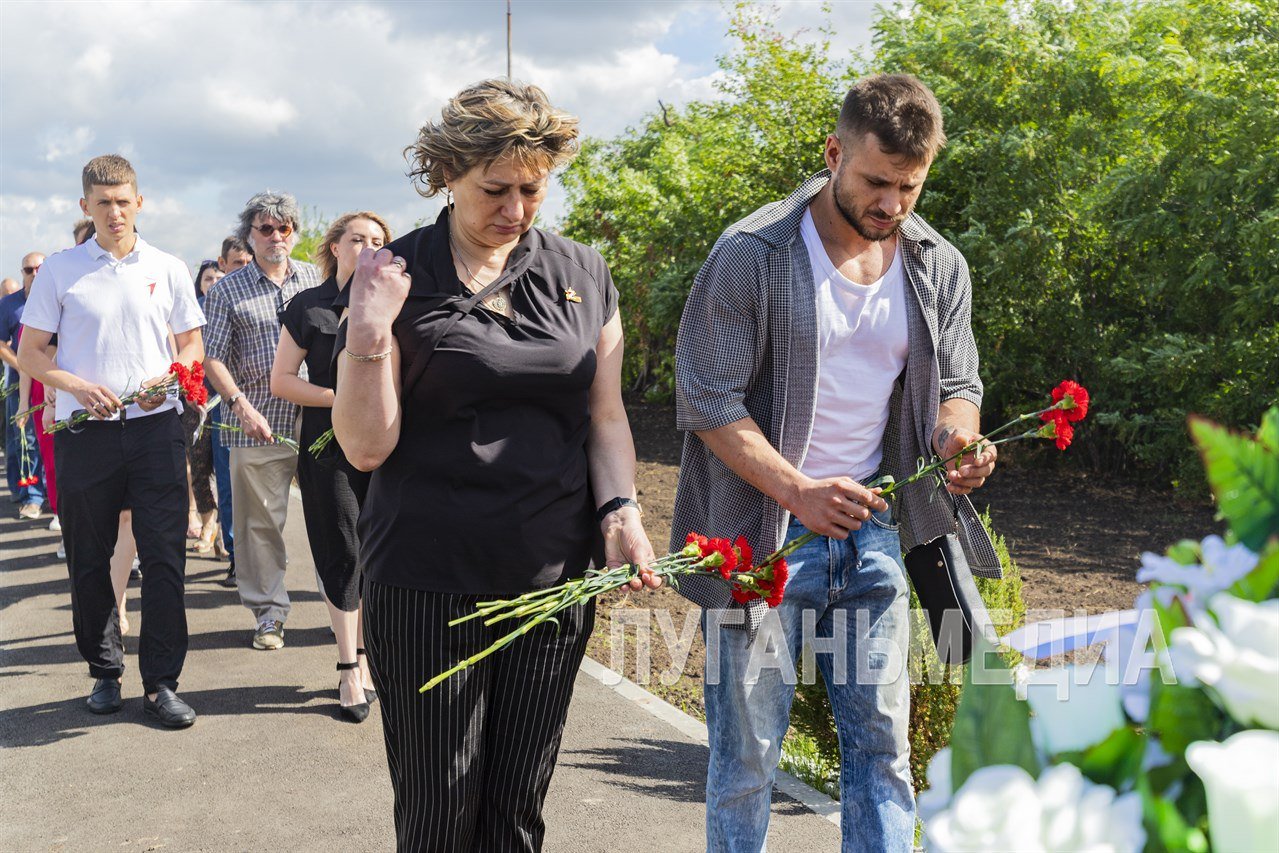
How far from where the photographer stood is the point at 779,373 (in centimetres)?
332

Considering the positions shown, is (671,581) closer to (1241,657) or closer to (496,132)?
(496,132)

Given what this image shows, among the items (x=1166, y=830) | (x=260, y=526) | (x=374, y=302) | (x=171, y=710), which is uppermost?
(x=374, y=302)

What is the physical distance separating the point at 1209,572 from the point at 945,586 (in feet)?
9.09

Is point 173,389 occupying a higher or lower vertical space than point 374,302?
Result: lower

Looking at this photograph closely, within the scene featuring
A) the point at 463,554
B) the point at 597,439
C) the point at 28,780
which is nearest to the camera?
the point at 463,554

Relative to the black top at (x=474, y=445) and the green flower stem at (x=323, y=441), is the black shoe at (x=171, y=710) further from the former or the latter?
Answer: the black top at (x=474, y=445)

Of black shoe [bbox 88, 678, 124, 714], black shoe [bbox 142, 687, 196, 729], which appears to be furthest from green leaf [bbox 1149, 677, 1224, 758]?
black shoe [bbox 88, 678, 124, 714]

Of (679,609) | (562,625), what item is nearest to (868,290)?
(562,625)

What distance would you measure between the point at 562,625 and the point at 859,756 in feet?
3.12

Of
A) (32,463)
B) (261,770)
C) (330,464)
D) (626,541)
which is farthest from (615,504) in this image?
(32,463)

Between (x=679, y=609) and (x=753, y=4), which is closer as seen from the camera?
(x=679, y=609)

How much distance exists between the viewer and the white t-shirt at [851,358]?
11.0 feet

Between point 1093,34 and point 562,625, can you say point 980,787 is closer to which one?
point 562,625

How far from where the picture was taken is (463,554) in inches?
116
